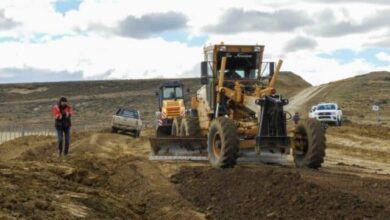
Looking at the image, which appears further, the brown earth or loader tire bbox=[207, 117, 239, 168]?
loader tire bbox=[207, 117, 239, 168]

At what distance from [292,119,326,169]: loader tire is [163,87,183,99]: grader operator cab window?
16758 mm

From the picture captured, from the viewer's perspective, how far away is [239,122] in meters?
16.2

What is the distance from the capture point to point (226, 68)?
1775 centimetres

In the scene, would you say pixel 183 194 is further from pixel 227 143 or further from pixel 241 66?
pixel 241 66

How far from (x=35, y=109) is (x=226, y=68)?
219 ft

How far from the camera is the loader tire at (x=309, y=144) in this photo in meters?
15.1

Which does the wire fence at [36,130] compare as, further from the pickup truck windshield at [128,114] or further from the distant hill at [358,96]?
the distant hill at [358,96]

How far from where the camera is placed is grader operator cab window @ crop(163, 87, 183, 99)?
106 feet

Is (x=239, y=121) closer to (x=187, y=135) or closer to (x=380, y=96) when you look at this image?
(x=187, y=135)

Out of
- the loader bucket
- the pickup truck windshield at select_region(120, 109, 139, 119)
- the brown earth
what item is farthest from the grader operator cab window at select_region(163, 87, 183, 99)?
the loader bucket

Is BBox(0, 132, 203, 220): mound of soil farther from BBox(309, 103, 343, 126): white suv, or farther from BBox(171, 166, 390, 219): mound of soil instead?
BBox(309, 103, 343, 126): white suv

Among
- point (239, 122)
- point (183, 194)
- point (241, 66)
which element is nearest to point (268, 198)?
point (183, 194)

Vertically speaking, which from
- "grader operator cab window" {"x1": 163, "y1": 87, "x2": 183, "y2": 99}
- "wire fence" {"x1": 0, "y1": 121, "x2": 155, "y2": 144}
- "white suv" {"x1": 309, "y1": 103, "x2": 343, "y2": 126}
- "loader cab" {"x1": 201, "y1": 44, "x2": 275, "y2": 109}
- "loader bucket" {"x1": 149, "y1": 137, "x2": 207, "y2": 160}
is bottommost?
"wire fence" {"x1": 0, "y1": 121, "x2": 155, "y2": 144}

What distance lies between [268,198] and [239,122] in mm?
5868
